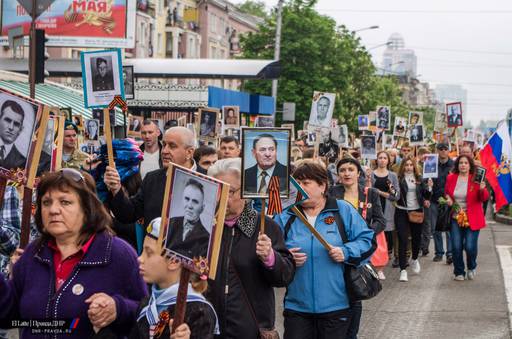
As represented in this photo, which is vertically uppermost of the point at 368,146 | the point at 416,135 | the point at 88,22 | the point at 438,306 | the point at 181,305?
the point at 88,22

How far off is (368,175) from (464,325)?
4423mm

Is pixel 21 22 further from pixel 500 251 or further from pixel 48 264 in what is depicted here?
pixel 48 264

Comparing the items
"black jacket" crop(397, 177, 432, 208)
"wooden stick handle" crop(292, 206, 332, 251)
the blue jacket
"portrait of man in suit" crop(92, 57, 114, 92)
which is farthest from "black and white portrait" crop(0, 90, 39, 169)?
"black jacket" crop(397, 177, 432, 208)

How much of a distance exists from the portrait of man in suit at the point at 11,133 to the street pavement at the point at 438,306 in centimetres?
576

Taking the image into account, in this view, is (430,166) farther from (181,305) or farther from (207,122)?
(181,305)

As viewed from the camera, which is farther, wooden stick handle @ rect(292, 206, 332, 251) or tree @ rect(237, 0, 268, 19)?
tree @ rect(237, 0, 268, 19)

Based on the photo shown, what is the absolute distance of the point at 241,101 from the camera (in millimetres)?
40438

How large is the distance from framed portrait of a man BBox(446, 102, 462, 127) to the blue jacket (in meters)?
19.9

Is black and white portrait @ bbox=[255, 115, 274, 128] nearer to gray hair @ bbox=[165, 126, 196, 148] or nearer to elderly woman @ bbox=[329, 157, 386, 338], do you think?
elderly woman @ bbox=[329, 157, 386, 338]

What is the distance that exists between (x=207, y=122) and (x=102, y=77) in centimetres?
810

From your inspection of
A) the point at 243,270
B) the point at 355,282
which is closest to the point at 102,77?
the point at 355,282

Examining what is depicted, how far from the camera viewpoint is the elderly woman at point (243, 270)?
5.68 meters

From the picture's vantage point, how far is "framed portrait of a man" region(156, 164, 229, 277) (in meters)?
4.41

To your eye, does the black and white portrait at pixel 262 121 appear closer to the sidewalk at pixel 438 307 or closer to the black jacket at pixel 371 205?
the sidewalk at pixel 438 307
